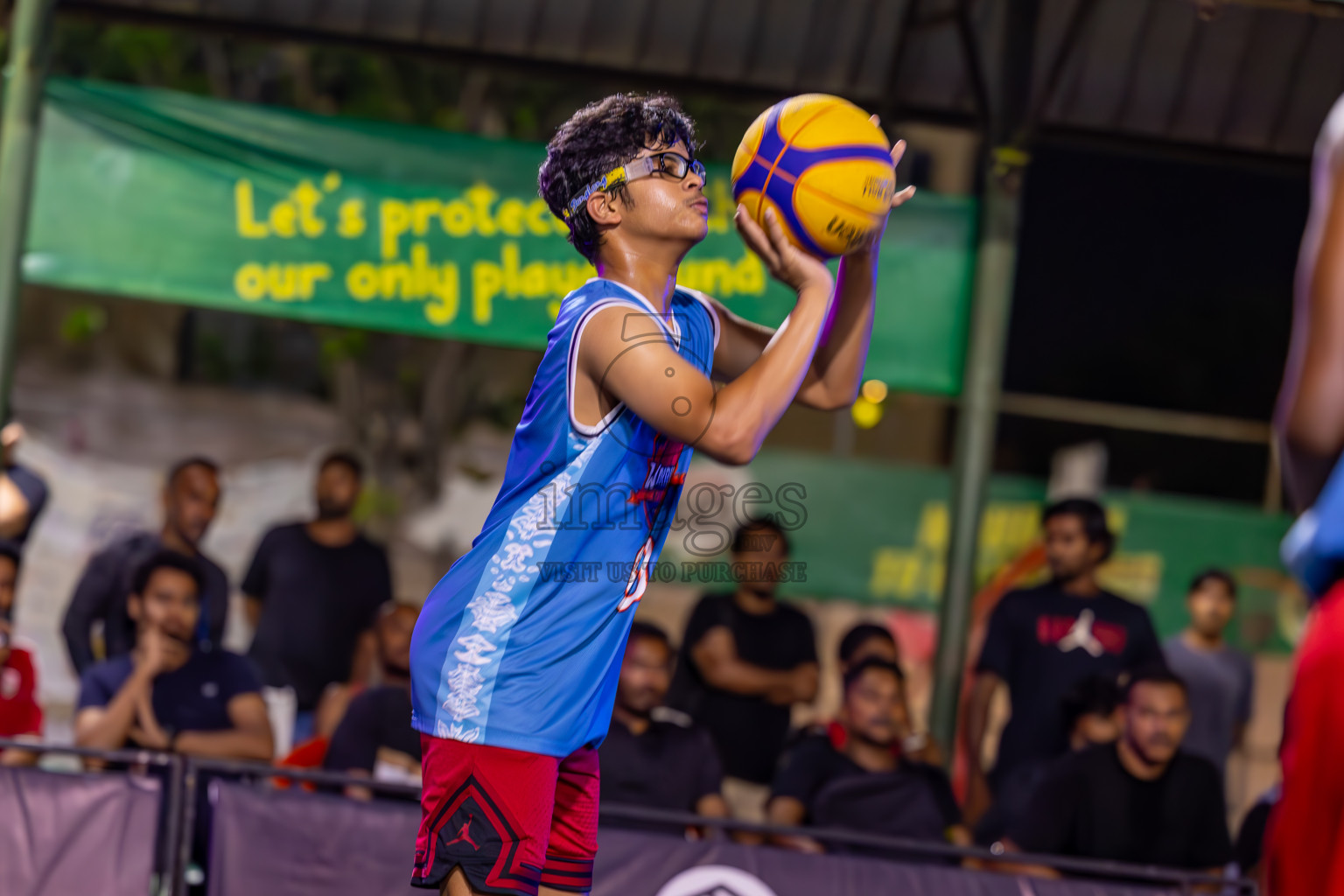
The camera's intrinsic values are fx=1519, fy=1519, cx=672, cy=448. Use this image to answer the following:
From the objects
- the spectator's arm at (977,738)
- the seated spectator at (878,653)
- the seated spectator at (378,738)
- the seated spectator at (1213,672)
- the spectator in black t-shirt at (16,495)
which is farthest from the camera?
the seated spectator at (1213,672)

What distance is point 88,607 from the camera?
286 inches

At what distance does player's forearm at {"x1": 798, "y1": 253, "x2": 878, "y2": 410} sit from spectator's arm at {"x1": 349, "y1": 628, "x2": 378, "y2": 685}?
425 cm

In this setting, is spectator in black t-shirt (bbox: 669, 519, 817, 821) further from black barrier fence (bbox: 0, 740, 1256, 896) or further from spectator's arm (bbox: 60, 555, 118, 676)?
spectator's arm (bbox: 60, 555, 118, 676)

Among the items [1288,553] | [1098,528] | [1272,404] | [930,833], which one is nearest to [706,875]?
[930,833]

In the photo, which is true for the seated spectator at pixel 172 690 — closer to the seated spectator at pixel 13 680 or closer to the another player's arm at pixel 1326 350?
the seated spectator at pixel 13 680

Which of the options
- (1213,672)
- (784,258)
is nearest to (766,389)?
(784,258)

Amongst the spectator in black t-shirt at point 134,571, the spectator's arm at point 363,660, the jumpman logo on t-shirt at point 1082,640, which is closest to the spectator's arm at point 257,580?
the spectator in black t-shirt at point 134,571

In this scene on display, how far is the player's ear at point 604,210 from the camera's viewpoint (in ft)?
11.4

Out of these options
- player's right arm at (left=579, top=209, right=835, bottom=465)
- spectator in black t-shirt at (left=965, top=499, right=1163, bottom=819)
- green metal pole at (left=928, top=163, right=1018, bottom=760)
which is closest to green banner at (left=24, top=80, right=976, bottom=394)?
green metal pole at (left=928, top=163, right=1018, bottom=760)

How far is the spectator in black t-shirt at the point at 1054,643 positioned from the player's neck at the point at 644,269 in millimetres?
4308

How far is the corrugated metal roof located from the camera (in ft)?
27.0

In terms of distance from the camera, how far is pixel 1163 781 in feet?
21.1

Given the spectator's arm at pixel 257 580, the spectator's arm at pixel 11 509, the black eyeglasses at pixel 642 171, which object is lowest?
the spectator's arm at pixel 257 580

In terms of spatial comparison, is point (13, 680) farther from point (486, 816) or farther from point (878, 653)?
point (486, 816)
